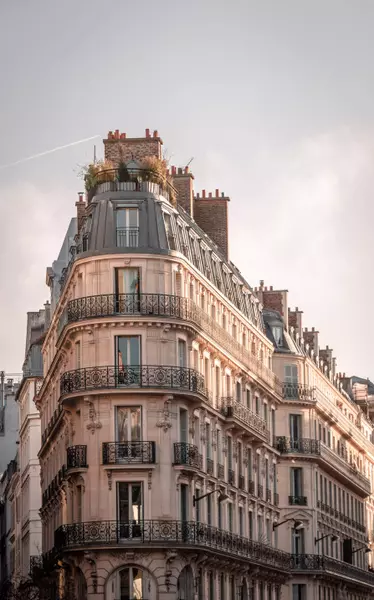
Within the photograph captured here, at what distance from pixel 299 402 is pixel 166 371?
1054 inches

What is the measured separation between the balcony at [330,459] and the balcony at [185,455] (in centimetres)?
2143

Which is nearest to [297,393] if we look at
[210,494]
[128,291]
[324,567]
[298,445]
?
[298,445]

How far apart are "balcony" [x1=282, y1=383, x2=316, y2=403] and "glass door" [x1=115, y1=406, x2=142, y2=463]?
2653 cm

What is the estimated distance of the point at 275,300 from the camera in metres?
94.6

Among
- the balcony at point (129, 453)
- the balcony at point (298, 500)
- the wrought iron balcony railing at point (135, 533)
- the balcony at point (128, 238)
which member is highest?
the balcony at point (128, 238)

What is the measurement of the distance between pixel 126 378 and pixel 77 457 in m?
3.41

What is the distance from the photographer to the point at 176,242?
6581 centimetres

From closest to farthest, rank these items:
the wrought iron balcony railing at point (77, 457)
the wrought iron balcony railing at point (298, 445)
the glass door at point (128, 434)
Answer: the glass door at point (128, 434) → the wrought iron balcony railing at point (77, 457) → the wrought iron balcony railing at point (298, 445)

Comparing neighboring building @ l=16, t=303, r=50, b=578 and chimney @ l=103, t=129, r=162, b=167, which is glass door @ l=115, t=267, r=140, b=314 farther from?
neighboring building @ l=16, t=303, r=50, b=578

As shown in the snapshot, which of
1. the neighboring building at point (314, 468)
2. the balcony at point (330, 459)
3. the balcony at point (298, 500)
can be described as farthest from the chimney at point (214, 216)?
the balcony at point (298, 500)

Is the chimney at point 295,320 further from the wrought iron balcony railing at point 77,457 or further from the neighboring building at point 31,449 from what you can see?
the wrought iron balcony railing at point 77,457

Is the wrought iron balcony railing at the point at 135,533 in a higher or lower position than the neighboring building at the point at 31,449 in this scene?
lower

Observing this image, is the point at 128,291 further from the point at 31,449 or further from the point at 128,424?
the point at 31,449

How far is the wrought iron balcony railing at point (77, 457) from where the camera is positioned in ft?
206
